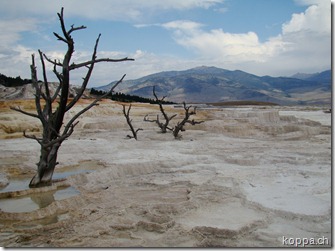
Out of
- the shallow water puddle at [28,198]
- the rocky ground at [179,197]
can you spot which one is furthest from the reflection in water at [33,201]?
the rocky ground at [179,197]

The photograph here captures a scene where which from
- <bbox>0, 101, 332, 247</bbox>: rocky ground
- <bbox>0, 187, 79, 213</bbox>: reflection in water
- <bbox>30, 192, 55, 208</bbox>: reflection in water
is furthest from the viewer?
<bbox>30, 192, 55, 208</bbox>: reflection in water

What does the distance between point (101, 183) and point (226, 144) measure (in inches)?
235

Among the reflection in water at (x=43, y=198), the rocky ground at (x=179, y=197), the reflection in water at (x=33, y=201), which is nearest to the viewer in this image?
the rocky ground at (x=179, y=197)

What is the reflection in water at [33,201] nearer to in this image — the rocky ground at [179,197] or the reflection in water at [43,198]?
the reflection in water at [43,198]

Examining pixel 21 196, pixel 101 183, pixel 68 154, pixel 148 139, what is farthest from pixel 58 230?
pixel 148 139

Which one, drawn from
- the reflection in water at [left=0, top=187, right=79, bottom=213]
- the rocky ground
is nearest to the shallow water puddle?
the reflection in water at [left=0, top=187, right=79, bottom=213]

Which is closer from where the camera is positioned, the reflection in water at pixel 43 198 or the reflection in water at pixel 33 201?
the reflection in water at pixel 33 201

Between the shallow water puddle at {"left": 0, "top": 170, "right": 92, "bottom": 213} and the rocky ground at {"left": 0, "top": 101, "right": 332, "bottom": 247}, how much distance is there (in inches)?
4.8

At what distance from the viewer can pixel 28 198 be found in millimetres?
6309

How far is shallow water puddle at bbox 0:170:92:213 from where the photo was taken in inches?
227

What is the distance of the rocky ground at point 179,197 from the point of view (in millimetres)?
4297

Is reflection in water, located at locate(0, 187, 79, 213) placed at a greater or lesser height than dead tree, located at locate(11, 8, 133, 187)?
lesser

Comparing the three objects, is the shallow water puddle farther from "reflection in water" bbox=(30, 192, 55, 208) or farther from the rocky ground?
the rocky ground

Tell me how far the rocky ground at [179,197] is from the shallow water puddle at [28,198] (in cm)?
12
